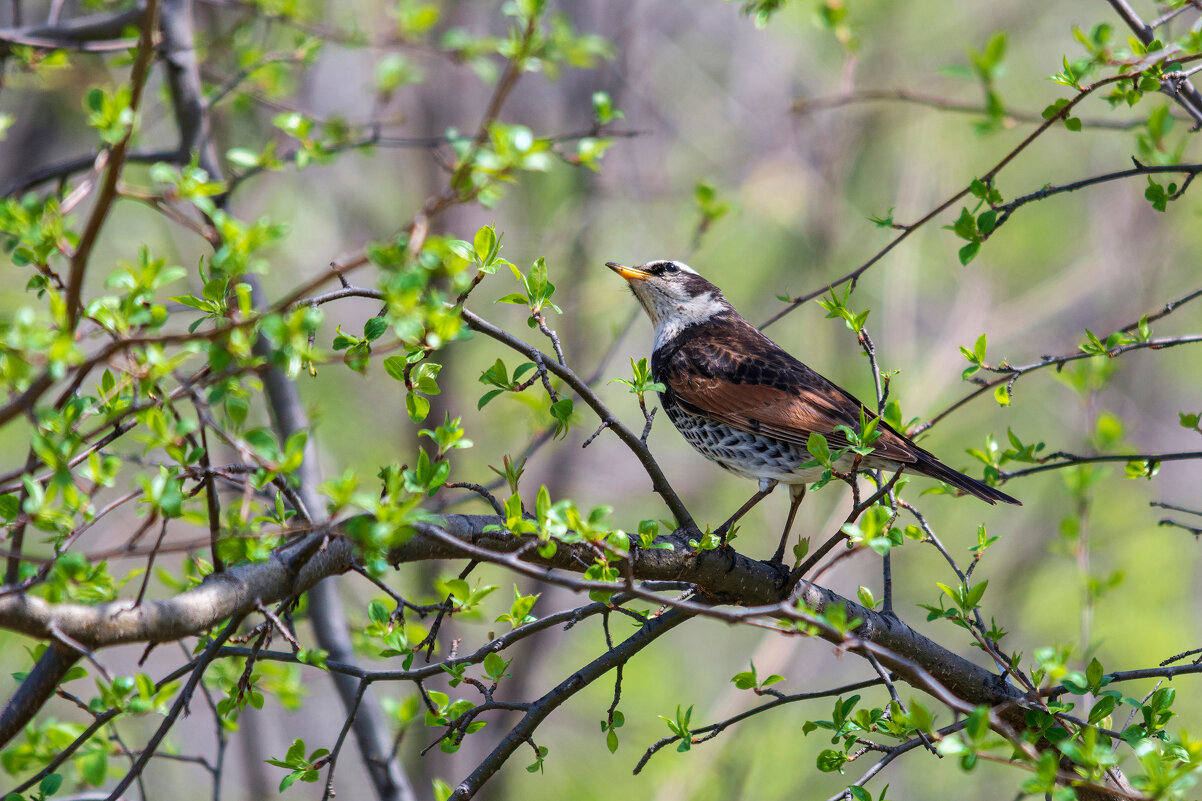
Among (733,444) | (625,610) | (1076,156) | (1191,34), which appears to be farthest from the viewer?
(1076,156)

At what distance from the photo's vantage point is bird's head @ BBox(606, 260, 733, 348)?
5949 millimetres

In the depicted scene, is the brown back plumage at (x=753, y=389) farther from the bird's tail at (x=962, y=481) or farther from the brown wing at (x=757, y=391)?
the bird's tail at (x=962, y=481)

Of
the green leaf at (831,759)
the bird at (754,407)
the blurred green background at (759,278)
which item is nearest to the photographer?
the green leaf at (831,759)

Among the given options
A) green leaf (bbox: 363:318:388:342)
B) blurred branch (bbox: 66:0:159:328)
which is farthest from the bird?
blurred branch (bbox: 66:0:159:328)

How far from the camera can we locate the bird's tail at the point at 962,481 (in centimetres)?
386

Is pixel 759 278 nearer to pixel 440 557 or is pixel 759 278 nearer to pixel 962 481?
pixel 962 481

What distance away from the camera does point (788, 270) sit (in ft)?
34.8

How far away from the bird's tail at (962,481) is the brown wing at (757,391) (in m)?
0.46

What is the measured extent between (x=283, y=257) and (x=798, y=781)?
6965 mm

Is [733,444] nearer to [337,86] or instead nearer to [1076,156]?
[337,86]

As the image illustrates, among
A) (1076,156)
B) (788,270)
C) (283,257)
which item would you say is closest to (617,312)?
(788,270)

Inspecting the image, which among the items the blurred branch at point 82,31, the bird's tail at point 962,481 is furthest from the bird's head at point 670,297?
the blurred branch at point 82,31

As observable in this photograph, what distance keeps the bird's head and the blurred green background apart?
97.9 inches

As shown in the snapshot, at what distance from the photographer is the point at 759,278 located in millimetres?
11031
